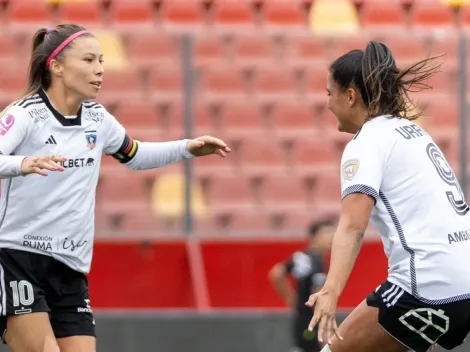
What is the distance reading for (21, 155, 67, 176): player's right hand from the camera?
190 inches

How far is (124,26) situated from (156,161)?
6712 mm

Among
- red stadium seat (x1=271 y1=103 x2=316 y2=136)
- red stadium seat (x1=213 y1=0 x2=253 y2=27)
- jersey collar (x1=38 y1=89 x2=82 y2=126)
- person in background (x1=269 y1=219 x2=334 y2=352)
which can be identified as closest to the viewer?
jersey collar (x1=38 y1=89 x2=82 y2=126)

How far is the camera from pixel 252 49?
11727 millimetres

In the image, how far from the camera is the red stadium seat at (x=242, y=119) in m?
11.6

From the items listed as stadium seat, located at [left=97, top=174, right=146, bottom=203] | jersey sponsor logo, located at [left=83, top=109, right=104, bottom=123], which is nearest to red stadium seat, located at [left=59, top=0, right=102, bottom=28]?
stadium seat, located at [left=97, top=174, right=146, bottom=203]

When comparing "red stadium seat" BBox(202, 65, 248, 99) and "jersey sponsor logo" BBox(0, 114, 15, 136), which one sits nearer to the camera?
"jersey sponsor logo" BBox(0, 114, 15, 136)

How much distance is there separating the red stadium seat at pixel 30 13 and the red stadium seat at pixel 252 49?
7.21 feet

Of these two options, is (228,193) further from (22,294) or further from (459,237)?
(459,237)

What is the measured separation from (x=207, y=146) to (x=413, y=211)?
1458 mm

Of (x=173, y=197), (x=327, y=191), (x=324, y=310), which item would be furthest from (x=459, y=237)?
(x=327, y=191)

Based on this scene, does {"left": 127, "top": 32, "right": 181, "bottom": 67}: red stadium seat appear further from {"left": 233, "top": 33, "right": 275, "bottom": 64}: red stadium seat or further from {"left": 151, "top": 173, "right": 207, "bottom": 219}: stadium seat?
{"left": 151, "top": 173, "right": 207, "bottom": 219}: stadium seat

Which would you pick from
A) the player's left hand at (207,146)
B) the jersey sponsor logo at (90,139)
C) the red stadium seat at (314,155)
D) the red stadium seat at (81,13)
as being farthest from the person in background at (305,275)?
the jersey sponsor logo at (90,139)

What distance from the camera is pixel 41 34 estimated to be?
5602 mm

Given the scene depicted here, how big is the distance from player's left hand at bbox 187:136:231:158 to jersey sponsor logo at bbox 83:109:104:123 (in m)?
0.51
